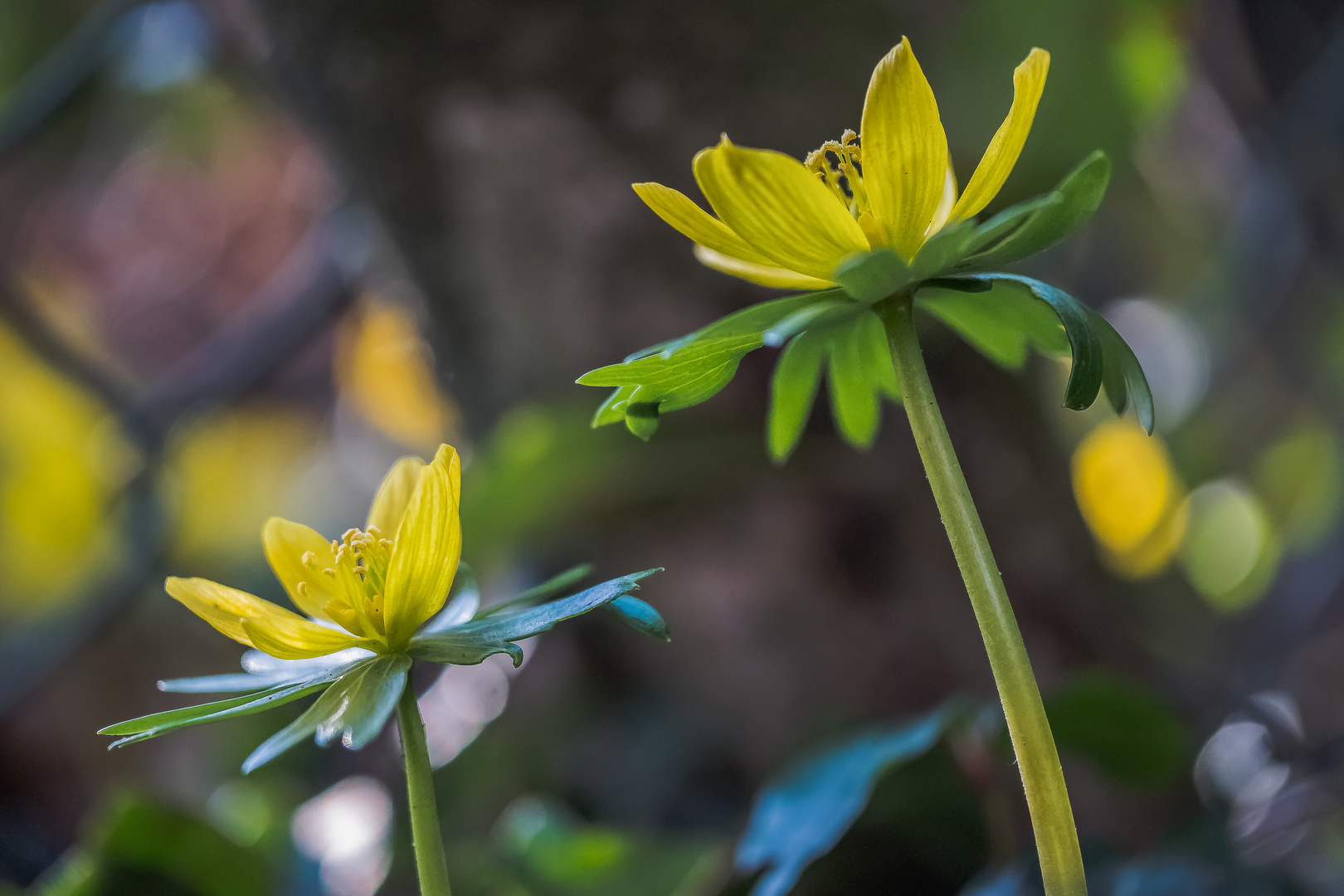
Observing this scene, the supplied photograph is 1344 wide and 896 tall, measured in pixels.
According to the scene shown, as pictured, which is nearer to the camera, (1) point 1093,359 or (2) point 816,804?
(1) point 1093,359

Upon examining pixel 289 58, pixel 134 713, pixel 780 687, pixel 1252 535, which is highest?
pixel 289 58

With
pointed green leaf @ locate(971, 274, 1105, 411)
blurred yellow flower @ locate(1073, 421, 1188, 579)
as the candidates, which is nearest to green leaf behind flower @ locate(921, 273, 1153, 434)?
pointed green leaf @ locate(971, 274, 1105, 411)

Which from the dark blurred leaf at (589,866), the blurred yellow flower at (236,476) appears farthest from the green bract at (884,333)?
the blurred yellow flower at (236,476)

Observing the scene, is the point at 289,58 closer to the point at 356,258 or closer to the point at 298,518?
the point at 356,258

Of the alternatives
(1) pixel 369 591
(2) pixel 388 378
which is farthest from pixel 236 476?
(1) pixel 369 591

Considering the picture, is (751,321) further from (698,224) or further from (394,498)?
(394,498)

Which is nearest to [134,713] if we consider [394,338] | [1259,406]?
[394,338]

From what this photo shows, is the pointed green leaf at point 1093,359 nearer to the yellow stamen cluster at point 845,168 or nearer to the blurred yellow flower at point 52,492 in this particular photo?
the yellow stamen cluster at point 845,168
